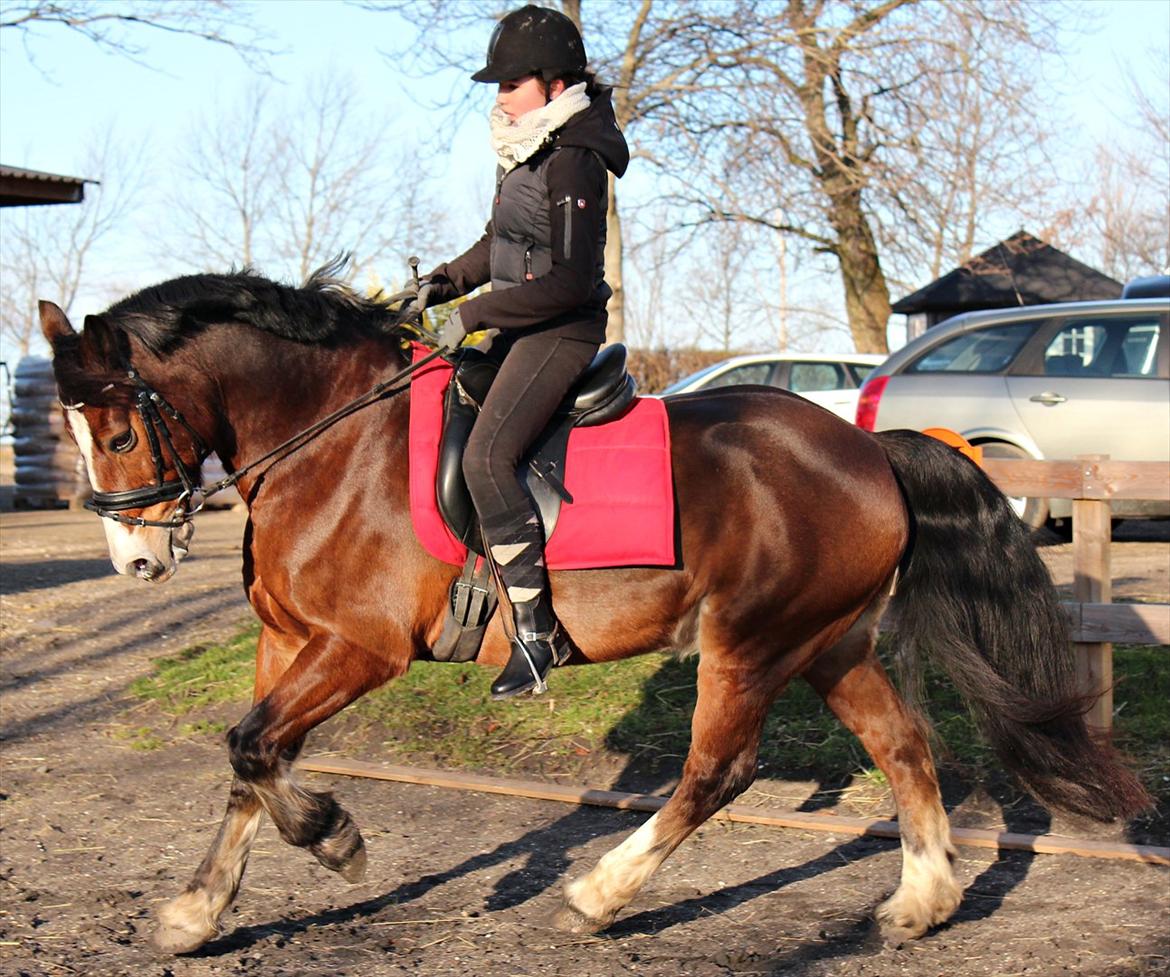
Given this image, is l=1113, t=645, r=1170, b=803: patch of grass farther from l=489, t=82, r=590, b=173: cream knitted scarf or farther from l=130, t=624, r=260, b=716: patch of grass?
l=130, t=624, r=260, b=716: patch of grass

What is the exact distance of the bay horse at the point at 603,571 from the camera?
13.8 feet

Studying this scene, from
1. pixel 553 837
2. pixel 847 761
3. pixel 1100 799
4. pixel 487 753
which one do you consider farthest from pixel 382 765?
pixel 1100 799

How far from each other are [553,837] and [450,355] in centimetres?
213

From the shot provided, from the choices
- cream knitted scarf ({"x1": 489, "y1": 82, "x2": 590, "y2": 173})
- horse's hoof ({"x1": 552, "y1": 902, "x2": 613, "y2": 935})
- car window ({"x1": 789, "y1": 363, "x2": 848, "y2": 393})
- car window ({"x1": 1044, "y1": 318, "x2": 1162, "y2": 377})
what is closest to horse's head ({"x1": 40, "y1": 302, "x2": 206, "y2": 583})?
cream knitted scarf ({"x1": 489, "y1": 82, "x2": 590, "y2": 173})

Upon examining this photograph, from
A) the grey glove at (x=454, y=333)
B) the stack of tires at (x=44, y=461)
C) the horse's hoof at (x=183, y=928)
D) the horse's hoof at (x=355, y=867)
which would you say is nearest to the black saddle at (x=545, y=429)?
the grey glove at (x=454, y=333)

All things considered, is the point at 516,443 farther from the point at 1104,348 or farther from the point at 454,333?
the point at 1104,348

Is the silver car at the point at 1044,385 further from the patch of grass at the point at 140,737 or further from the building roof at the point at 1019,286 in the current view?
the building roof at the point at 1019,286

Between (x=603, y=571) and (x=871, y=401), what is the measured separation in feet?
25.0

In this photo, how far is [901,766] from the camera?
4648 millimetres

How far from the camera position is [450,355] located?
4383mm

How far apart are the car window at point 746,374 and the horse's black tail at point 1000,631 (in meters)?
11.4

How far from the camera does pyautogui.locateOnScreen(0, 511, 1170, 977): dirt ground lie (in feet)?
13.4

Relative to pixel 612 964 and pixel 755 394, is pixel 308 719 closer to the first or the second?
pixel 612 964

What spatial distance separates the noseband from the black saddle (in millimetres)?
831
